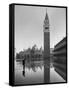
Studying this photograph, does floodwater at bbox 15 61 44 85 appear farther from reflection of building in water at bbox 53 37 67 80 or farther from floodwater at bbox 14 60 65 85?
reflection of building in water at bbox 53 37 67 80

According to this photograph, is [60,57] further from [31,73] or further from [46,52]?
[31,73]

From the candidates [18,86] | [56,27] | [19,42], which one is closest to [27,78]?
[18,86]

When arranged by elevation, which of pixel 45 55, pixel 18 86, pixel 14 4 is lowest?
pixel 18 86

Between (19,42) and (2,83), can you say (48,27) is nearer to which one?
(19,42)

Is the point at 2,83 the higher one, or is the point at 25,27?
the point at 25,27

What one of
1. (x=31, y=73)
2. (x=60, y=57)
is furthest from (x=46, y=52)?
(x=31, y=73)

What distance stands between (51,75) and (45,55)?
0.49 metres

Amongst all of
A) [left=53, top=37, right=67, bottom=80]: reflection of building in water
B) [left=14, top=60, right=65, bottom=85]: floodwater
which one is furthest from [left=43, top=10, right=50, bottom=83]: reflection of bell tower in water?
[left=53, top=37, right=67, bottom=80]: reflection of building in water

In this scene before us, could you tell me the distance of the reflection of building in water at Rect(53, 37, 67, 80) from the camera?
807 centimetres

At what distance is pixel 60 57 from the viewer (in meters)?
8.11

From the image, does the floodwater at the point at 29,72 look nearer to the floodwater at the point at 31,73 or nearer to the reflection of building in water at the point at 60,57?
the floodwater at the point at 31,73

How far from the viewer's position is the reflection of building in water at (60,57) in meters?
8.07

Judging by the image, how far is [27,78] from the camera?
7.80 meters

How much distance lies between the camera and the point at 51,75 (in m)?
8.04
